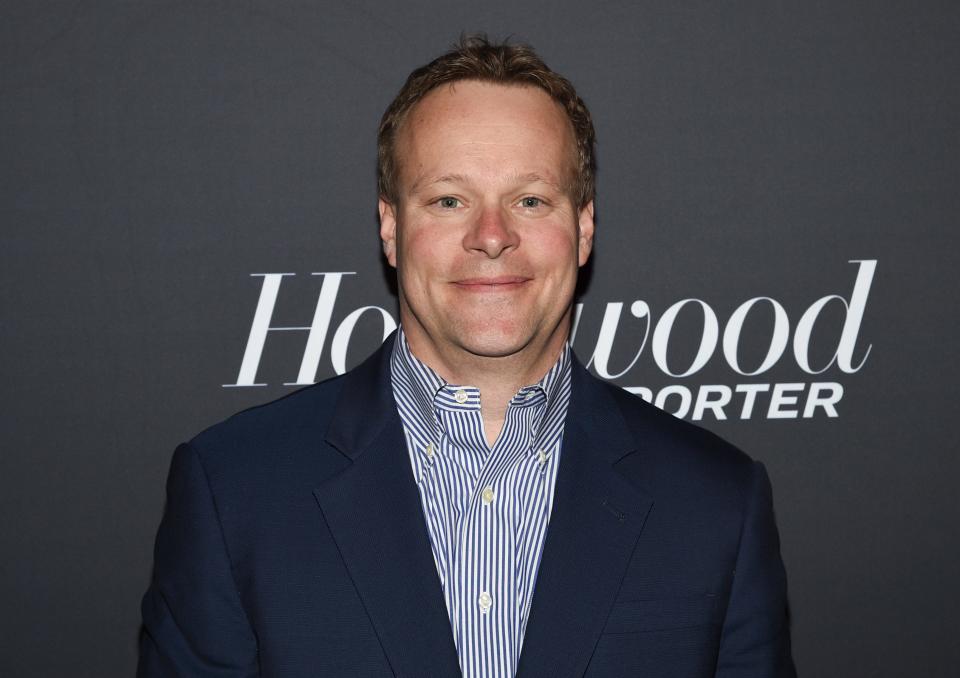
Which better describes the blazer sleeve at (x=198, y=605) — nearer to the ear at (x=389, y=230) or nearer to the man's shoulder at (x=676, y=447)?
the ear at (x=389, y=230)

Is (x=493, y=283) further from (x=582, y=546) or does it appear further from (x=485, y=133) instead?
(x=582, y=546)

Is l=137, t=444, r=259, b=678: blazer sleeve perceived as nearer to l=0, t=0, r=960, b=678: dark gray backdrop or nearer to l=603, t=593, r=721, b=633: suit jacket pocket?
l=603, t=593, r=721, b=633: suit jacket pocket

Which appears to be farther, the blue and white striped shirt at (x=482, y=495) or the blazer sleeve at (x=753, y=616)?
the blazer sleeve at (x=753, y=616)

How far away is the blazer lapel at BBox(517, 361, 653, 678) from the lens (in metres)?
1.45

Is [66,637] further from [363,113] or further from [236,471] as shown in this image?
[363,113]

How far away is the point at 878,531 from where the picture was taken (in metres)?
2.42

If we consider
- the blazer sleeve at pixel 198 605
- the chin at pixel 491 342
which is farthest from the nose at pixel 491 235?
the blazer sleeve at pixel 198 605

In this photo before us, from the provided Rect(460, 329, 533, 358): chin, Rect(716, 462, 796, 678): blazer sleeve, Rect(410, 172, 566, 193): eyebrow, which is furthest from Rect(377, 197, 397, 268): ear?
Rect(716, 462, 796, 678): blazer sleeve

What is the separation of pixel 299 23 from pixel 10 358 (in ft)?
3.20

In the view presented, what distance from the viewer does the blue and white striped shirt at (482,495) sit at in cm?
147

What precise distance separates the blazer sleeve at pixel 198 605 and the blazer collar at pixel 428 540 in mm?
185

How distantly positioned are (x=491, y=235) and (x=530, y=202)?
0.12m

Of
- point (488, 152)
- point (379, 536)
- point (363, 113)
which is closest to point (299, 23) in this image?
point (363, 113)

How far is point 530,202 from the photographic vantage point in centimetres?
156
